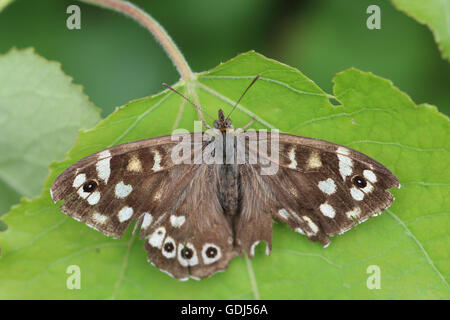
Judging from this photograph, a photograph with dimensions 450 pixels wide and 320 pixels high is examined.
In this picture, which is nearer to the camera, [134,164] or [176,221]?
[134,164]

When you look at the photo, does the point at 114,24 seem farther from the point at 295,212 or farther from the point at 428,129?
the point at 428,129

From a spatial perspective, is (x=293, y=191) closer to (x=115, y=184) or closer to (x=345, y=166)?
(x=345, y=166)

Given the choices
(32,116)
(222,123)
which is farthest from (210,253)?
(32,116)

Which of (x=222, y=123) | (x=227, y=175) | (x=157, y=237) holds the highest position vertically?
(x=222, y=123)

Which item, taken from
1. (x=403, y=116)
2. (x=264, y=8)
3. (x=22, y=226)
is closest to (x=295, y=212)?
(x=403, y=116)

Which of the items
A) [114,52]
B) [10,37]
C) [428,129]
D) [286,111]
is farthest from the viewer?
[114,52]

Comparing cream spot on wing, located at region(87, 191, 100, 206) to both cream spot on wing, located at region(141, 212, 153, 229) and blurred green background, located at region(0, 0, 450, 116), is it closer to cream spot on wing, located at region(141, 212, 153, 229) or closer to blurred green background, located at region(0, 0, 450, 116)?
cream spot on wing, located at region(141, 212, 153, 229)
